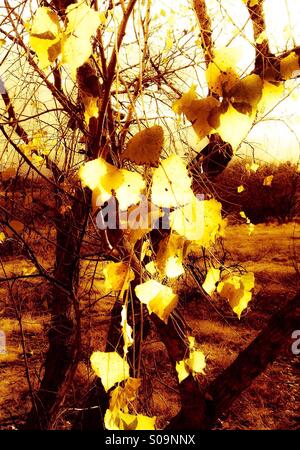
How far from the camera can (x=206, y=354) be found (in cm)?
345

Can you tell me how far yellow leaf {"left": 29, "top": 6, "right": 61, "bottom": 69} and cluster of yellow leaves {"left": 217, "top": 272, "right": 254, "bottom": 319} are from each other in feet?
2.78

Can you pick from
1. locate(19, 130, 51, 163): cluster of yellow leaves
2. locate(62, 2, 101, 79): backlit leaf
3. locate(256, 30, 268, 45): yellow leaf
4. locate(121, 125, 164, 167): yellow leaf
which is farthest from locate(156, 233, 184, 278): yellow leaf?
locate(19, 130, 51, 163): cluster of yellow leaves

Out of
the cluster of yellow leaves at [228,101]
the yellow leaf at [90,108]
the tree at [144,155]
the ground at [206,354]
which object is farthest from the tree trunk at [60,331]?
the cluster of yellow leaves at [228,101]

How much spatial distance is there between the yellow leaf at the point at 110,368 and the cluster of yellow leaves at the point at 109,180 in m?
0.47

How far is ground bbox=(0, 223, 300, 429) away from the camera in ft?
11.5

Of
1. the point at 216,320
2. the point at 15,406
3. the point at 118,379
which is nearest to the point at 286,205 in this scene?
the point at 216,320

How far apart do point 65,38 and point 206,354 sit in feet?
10.4

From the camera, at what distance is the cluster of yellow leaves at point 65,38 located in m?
0.65

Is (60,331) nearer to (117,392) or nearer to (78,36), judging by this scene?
(117,392)

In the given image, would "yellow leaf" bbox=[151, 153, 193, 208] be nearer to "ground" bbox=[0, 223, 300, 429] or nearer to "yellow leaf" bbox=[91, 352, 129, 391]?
"yellow leaf" bbox=[91, 352, 129, 391]

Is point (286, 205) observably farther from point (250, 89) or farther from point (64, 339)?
point (250, 89)

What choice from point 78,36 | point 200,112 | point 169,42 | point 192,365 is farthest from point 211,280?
point 169,42

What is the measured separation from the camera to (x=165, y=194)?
2.47 feet

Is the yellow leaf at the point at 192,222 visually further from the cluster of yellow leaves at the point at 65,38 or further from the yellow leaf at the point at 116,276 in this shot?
the cluster of yellow leaves at the point at 65,38
